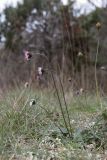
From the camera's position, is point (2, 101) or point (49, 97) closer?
point (2, 101)

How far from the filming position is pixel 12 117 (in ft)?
10.5

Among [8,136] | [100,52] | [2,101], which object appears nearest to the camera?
[8,136]

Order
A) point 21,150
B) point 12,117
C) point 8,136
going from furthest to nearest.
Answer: point 12,117
point 8,136
point 21,150

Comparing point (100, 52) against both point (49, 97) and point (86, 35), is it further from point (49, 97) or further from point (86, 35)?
point (49, 97)

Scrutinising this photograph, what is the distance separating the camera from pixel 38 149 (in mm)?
2707

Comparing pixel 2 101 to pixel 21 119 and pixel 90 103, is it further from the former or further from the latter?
pixel 90 103

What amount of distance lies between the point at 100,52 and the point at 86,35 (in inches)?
64.1

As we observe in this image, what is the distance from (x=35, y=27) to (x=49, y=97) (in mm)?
8032

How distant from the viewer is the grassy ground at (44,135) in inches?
103

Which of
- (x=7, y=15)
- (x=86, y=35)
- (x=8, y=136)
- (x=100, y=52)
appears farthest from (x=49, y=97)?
(x=7, y=15)

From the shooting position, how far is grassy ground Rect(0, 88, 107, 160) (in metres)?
2.61

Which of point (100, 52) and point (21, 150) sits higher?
point (100, 52)

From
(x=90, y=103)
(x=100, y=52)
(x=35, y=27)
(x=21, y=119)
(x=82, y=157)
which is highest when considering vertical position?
(x=35, y=27)

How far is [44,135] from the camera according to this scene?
2.99 metres
